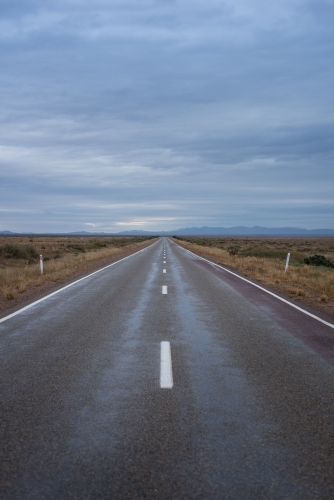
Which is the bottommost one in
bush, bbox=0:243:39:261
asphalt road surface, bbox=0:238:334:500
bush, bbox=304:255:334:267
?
bush, bbox=304:255:334:267

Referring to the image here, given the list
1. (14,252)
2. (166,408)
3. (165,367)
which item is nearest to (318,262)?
(14,252)

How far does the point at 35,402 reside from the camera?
17.3 ft

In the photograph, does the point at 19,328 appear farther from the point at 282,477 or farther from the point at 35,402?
the point at 282,477

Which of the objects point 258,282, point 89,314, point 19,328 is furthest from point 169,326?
point 258,282

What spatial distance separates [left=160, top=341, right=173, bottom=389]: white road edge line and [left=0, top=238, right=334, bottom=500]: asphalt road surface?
0.7 inches

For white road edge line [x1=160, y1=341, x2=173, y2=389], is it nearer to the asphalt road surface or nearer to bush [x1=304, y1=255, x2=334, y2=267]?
the asphalt road surface

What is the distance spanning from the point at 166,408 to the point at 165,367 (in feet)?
5.16

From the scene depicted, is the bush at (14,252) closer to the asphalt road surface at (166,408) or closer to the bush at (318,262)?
the bush at (318,262)

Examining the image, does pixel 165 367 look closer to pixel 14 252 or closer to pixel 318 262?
pixel 318 262

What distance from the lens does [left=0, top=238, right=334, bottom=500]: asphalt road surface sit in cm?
366

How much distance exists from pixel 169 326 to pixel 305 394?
14.3ft

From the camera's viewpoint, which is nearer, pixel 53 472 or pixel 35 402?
pixel 53 472

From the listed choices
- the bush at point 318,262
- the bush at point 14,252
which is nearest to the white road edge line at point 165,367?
the bush at point 318,262

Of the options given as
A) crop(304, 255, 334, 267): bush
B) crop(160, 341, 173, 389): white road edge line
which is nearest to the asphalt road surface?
crop(160, 341, 173, 389): white road edge line
